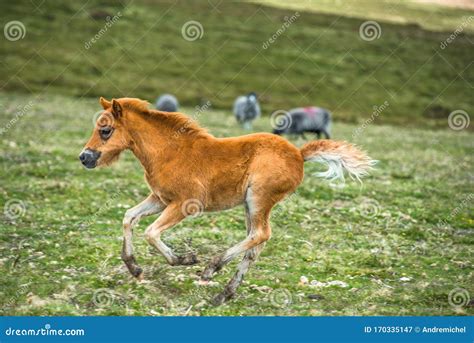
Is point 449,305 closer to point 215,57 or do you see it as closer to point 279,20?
point 215,57

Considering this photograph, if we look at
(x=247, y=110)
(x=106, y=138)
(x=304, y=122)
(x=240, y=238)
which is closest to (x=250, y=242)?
(x=106, y=138)

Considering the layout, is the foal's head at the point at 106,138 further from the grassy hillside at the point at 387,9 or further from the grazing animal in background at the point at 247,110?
the grassy hillside at the point at 387,9

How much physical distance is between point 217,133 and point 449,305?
24142 millimetres

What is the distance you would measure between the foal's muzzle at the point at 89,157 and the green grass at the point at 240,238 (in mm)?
2074

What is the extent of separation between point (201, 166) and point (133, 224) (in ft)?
5.17

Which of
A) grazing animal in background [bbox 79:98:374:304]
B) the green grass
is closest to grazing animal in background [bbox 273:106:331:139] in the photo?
the green grass

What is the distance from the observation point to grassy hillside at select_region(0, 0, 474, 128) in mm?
70875

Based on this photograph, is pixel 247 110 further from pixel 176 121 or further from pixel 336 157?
pixel 336 157

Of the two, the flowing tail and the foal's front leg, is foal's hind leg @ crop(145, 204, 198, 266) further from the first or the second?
the flowing tail

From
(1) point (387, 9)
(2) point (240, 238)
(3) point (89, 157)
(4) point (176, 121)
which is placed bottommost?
(2) point (240, 238)

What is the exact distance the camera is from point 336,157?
36.9 feet

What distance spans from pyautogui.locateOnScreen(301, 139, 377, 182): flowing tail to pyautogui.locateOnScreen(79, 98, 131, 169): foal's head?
10.6 ft

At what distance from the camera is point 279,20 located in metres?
98.7

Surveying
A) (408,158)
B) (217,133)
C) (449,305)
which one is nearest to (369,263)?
(449,305)
